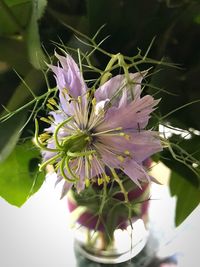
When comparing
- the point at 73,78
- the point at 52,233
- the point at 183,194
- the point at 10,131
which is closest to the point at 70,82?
the point at 73,78

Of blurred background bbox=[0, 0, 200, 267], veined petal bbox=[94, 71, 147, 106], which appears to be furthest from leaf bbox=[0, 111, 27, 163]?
veined petal bbox=[94, 71, 147, 106]

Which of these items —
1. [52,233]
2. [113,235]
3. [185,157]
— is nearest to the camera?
[185,157]

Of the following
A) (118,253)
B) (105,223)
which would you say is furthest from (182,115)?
(118,253)

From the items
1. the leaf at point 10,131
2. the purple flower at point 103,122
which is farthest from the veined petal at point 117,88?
the leaf at point 10,131

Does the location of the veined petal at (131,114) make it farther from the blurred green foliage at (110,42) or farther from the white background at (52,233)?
the white background at (52,233)

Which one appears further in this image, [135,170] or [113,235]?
[113,235]

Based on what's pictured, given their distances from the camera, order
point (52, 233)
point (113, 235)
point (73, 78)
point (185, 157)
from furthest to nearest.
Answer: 1. point (52, 233)
2. point (113, 235)
3. point (185, 157)
4. point (73, 78)

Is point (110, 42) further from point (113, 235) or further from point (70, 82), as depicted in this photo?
point (113, 235)
